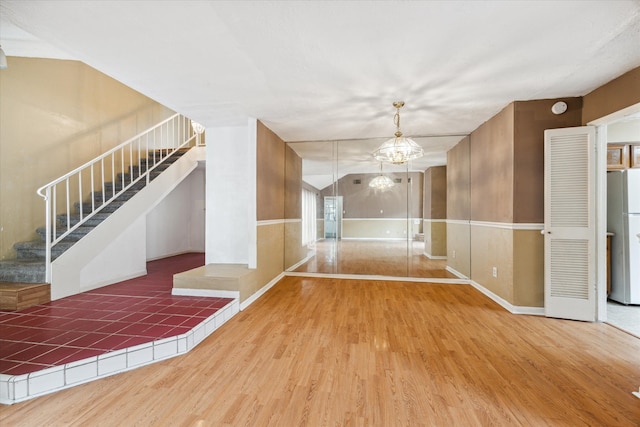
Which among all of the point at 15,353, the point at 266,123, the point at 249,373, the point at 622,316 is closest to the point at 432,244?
the point at 622,316

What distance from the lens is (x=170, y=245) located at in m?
6.39

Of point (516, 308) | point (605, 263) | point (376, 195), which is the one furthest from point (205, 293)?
point (605, 263)

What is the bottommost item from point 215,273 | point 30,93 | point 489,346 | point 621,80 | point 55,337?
point 489,346

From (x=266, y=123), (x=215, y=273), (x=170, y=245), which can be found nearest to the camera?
(x=215, y=273)

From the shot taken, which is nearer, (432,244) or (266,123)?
(266,123)

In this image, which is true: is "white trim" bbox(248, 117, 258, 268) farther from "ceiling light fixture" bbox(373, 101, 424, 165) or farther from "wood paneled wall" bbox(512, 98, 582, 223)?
"wood paneled wall" bbox(512, 98, 582, 223)

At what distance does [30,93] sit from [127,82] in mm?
2086

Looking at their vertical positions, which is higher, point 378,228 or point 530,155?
point 530,155

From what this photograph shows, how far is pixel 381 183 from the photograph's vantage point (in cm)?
588

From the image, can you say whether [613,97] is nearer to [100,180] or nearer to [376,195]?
[376,195]

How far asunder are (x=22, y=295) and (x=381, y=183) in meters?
5.62

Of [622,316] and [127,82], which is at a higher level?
[127,82]

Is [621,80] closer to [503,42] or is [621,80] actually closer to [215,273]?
[503,42]

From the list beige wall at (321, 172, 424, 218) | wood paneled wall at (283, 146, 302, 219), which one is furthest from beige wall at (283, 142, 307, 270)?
beige wall at (321, 172, 424, 218)
